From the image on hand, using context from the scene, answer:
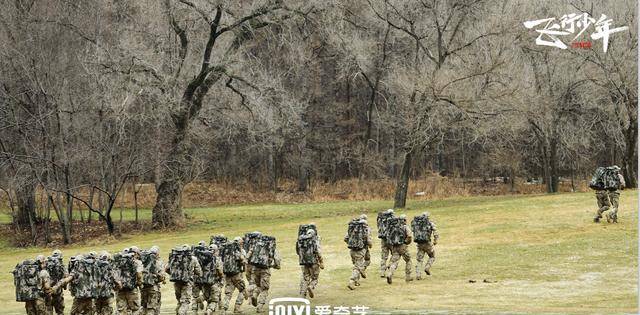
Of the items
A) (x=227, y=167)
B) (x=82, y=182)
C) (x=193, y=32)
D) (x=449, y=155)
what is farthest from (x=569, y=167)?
(x=82, y=182)

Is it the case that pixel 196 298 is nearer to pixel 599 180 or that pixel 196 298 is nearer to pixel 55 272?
pixel 55 272

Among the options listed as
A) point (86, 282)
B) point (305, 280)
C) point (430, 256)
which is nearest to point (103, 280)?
point (86, 282)

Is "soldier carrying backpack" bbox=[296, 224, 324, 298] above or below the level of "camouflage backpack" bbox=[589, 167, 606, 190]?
below

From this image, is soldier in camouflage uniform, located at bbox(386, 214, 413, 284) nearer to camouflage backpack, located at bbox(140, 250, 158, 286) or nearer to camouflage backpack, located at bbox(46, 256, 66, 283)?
camouflage backpack, located at bbox(140, 250, 158, 286)

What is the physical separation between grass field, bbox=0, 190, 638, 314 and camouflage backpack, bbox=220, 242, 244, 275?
198cm

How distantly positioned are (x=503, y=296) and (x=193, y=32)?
27554 mm

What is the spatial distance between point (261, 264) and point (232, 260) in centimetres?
75

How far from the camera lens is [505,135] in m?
49.6

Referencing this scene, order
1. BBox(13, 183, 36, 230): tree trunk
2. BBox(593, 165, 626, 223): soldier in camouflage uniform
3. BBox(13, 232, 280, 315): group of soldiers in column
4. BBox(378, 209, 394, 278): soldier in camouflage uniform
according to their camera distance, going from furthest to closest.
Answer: BBox(13, 183, 36, 230): tree trunk < BBox(593, 165, 626, 223): soldier in camouflage uniform < BBox(378, 209, 394, 278): soldier in camouflage uniform < BBox(13, 232, 280, 315): group of soldiers in column

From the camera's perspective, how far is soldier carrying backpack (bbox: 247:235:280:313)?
21484 mm

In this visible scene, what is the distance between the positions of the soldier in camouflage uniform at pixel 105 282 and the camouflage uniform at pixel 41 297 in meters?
1.41

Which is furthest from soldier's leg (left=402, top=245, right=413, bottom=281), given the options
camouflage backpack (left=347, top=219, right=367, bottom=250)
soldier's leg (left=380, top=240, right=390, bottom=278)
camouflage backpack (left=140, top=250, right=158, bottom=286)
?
camouflage backpack (left=140, top=250, right=158, bottom=286)

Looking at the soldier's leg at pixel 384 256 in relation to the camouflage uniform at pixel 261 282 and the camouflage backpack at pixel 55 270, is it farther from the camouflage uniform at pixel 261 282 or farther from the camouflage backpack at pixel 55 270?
the camouflage backpack at pixel 55 270

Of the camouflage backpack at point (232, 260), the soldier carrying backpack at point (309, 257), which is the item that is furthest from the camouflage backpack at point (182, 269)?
the soldier carrying backpack at point (309, 257)
